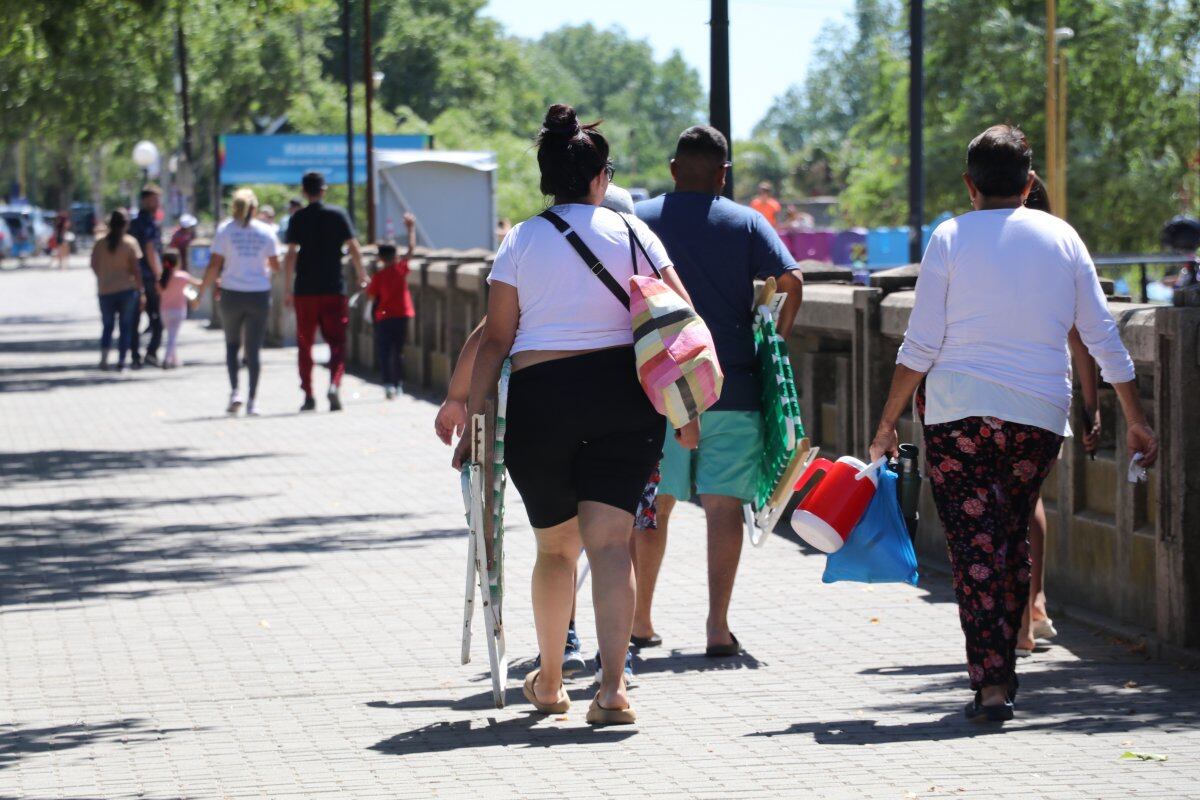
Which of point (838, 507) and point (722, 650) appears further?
point (722, 650)

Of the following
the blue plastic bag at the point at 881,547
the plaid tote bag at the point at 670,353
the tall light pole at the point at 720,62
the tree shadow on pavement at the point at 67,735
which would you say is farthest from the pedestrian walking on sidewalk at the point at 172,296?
the plaid tote bag at the point at 670,353

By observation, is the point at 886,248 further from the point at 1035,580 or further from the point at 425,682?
the point at 425,682

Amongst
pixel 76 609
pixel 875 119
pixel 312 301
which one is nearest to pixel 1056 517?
pixel 76 609

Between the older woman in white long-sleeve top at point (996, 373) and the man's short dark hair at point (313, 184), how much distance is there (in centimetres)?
1093

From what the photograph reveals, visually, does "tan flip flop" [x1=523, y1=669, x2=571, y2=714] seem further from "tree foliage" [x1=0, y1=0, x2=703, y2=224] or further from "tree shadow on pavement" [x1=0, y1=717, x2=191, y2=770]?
"tree foliage" [x1=0, y1=0, x2=703, y2=224]

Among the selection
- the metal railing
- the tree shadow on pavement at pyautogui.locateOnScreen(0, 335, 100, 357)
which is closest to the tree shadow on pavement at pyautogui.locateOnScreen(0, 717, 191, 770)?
the metal railing

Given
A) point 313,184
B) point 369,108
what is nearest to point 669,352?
point 313,184

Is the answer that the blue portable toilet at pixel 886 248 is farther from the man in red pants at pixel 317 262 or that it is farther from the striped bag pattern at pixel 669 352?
the striped bag pattern at pixel 669 352

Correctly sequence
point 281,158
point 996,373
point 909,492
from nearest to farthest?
1. point 996,373
2. point 909,492
3. point 281,158

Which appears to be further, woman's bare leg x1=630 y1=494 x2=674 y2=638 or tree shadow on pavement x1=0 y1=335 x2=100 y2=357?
tree shadow on pavement x1=0 y1=335 x2=100 y2=357

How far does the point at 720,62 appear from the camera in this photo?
11.8 m

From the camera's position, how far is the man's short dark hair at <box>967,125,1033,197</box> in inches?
246

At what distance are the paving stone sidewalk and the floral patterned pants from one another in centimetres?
26

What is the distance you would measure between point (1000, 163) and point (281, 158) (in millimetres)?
51621
